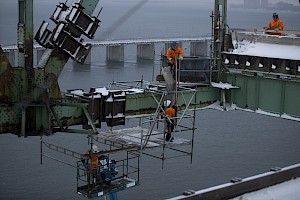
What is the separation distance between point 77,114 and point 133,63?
78040 mm

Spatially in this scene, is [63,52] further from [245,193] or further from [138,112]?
[245,193]

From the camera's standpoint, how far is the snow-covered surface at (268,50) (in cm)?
2605

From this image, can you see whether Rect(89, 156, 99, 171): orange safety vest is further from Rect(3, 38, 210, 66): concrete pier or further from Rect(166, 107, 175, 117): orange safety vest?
Rect(3, 38, 210, 66): concrete pier

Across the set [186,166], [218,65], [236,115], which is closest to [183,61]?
[218,65]

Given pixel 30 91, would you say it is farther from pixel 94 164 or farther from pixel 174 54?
pixel 174 54

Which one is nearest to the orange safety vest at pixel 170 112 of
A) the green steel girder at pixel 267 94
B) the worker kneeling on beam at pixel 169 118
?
the worker kneeling on beam at pixel 169 118

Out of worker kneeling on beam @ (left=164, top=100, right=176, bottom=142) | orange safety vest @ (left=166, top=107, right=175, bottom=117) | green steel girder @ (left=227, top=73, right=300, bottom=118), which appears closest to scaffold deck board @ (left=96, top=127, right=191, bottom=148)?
worker kneeling on beam @ (left=164, top=100, right=176, bottom=142)

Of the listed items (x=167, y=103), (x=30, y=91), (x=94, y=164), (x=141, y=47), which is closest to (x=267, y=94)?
(x=167, y=103)

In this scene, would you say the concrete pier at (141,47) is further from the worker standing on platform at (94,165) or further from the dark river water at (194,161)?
the worker standing on platform at (94,165)

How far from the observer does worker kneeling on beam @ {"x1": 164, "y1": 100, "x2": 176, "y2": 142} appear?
20.6 meters

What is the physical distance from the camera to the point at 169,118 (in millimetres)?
20422

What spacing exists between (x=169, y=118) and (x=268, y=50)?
861cm

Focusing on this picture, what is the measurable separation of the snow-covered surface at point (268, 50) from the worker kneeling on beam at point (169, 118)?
6771 millimetres

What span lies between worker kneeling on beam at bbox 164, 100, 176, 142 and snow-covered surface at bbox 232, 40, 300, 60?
6771 millimetres
